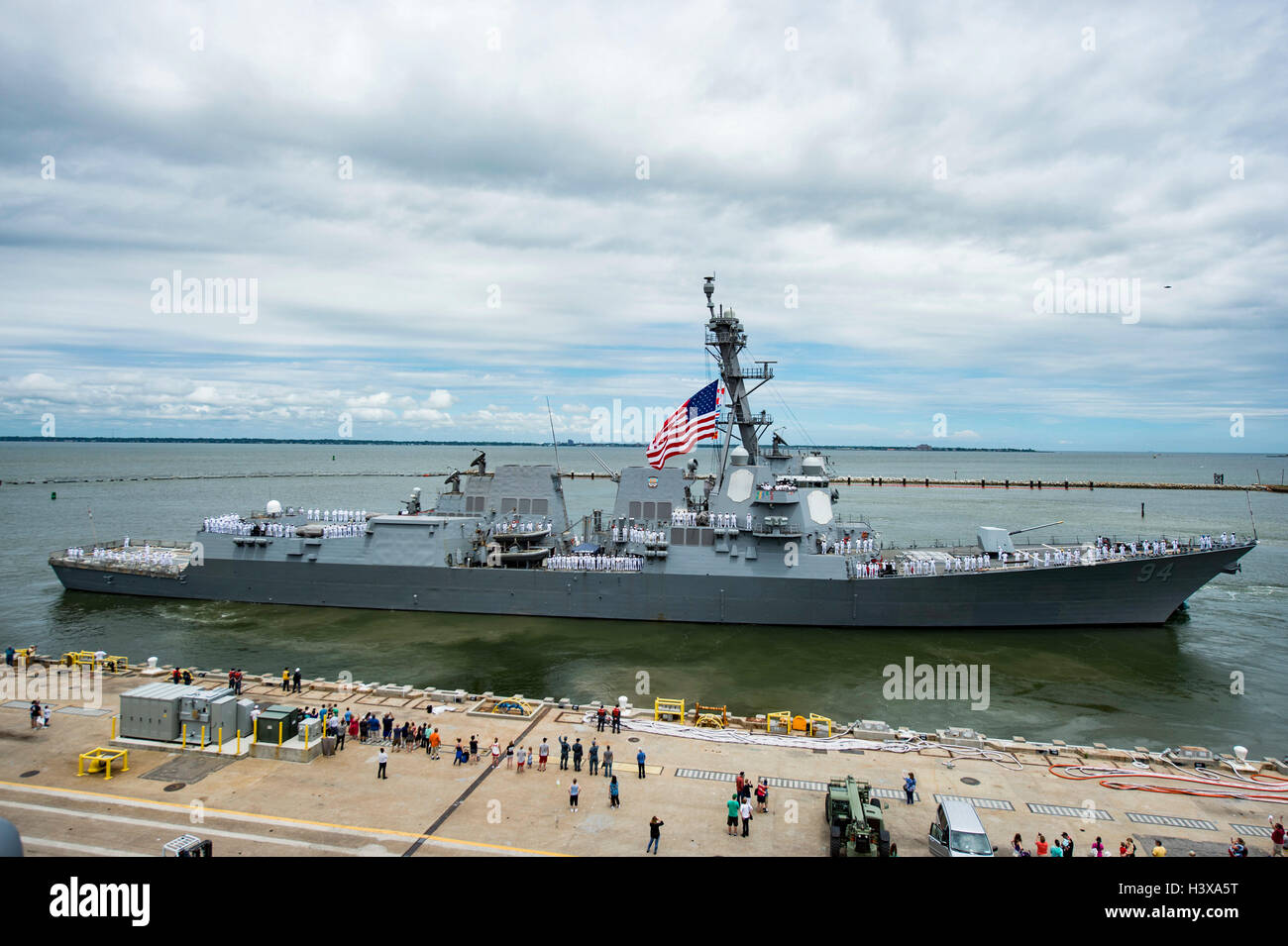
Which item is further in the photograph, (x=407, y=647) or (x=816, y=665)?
(x=407, y=647)

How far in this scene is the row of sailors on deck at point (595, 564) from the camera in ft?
104

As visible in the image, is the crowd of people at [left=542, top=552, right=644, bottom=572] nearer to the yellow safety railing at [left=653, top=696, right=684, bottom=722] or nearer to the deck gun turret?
the yellow safety railing at [left=653, top=696, right=684, bottom=722]

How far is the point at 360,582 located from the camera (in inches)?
1321

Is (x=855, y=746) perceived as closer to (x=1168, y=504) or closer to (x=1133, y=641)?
(x=1133, y=641)

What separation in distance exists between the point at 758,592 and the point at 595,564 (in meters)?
7.37

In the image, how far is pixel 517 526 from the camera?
35.5m

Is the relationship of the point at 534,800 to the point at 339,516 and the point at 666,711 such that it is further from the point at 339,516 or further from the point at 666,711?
the point at 339,516

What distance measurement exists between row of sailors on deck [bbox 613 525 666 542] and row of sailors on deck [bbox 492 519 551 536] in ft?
14.1

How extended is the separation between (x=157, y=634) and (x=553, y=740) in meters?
22.4

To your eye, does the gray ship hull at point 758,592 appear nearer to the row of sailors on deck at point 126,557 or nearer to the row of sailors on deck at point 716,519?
the row of sailors on deck at point 716,519

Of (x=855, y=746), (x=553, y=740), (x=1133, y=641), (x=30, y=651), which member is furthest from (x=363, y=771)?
(x=1133, y=641)

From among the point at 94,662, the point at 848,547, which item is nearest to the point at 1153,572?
the point at 848,547

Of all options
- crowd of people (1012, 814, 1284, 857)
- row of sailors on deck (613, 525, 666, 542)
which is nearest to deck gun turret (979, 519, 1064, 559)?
row of sailors on deck (613, 525, 666, 542)
